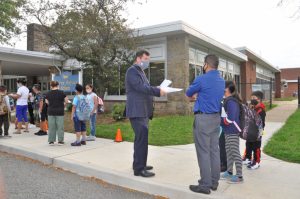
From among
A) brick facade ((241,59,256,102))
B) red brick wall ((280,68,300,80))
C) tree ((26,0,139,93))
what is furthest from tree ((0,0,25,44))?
red brick wall ((280,68,300,80))

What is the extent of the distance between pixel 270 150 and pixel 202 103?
3.62 metres

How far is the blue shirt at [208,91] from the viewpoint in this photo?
4645mm

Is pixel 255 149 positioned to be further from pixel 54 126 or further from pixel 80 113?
pixel 54 126

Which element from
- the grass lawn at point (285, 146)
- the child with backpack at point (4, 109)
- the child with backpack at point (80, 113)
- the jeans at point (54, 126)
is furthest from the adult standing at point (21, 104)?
the grass lawn at point (285, 146)

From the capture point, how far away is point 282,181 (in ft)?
17.0

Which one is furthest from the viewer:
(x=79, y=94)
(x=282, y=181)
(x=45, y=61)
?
(x=45, y=61)

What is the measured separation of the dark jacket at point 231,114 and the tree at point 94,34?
31.4ft

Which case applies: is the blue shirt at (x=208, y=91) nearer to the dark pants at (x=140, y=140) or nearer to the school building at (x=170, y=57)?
the dark pants at (x=140, y=140)

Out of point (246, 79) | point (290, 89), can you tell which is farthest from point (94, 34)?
point (290, 89)

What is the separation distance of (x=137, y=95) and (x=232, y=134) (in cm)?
165

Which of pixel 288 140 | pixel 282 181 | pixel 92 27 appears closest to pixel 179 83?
pixel 92 27

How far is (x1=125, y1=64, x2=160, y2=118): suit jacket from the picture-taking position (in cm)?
529

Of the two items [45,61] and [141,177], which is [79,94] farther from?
[45,61]

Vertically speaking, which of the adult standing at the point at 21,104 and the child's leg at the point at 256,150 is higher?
the adult standing at the point at 21,104
